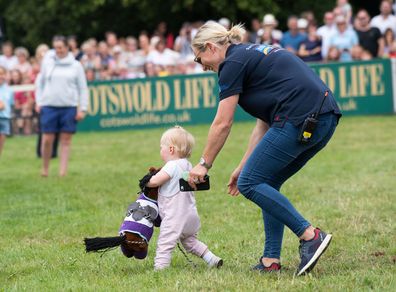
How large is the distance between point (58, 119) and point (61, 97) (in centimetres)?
37

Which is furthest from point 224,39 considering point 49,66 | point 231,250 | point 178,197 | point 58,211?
point 49,66

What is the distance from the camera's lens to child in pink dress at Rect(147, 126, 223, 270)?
716cm

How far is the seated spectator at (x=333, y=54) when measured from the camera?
71.2 ft

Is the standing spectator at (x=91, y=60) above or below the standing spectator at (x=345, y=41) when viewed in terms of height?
below

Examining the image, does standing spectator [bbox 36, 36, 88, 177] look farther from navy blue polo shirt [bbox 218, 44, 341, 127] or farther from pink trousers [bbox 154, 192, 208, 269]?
navy blue polo shirt [bbox 218, 44, 341, 127]

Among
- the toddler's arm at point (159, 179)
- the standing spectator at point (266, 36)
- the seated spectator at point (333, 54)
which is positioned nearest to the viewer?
the toddler's arm at point (159, 179)

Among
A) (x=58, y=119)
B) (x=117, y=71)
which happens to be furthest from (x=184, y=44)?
(x=58, y=119)

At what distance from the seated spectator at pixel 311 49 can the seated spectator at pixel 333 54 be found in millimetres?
211

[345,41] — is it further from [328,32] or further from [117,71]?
[117,71]

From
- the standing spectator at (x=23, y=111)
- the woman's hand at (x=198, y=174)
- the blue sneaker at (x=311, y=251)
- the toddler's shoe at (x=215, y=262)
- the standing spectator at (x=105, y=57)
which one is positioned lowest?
the standing spectator at (x=23, y=111)

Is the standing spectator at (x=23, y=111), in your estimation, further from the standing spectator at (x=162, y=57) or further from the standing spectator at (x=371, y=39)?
the standing spectator at (x=371, y=39)

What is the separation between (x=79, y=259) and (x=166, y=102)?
1432cm

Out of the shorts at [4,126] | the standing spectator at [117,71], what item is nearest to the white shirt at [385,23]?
the standing spectator at [117,71]

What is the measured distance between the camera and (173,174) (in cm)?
714
